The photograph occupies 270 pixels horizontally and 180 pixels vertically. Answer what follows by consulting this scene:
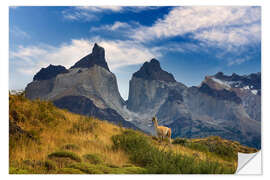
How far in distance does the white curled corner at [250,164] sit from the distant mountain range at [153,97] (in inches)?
61.0

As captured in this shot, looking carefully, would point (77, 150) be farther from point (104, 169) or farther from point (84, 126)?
point (84, 126)

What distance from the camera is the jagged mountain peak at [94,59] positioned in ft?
28.4

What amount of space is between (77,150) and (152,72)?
457cm

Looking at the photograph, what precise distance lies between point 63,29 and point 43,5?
3.48 feet

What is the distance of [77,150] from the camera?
5.64m

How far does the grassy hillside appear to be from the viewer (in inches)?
195

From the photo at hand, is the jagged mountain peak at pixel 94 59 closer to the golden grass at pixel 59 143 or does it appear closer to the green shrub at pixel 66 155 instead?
the golden grass at pixel 59 143

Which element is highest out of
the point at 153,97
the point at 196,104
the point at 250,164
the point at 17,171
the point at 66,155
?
the point at 153,97

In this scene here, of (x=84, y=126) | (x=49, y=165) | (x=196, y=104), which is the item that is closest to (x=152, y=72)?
(x=196, y=104)

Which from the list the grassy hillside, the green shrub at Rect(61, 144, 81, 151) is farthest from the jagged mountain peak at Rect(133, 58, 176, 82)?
the green shrub at Rect(61, 144, 81, 151)

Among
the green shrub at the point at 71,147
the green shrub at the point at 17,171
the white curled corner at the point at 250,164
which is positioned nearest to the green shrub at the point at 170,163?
the white curled corner at the point at 250,164

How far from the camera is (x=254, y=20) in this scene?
7438 millimetres
